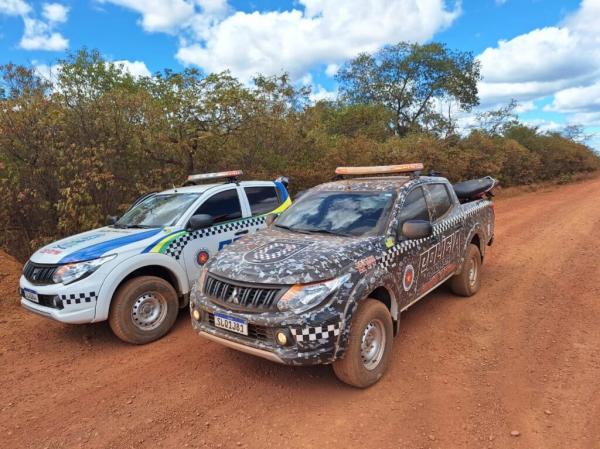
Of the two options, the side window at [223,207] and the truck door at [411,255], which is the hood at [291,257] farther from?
the side window at [223,207]

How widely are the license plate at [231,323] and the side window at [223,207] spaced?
2.26 metres

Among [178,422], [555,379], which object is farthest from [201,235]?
[555,379]

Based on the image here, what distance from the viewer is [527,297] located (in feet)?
19.1

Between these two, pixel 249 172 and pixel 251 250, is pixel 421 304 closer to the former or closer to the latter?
pixel 251 250

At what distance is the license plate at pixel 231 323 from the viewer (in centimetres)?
344

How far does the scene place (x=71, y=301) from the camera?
14.3ft

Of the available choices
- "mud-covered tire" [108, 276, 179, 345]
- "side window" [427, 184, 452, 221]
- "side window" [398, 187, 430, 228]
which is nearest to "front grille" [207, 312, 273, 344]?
"side window" [398, 187, 430, 228]

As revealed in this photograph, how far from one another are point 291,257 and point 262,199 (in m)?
3.05

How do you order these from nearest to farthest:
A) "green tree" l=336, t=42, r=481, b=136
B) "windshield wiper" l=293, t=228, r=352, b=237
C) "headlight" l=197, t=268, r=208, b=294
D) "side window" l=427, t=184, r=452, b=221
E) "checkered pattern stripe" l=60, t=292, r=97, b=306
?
"headlight" l=197, t=268, r=208, b=294
"windshield wiper" l=293, t=228, r=352, b=237
"checkered pattern stripe" l=60, t=292, r=97, b=306
"side window" l=427, t=184, r=452, b=221
"green tree" l=336, t=42, r=481, b=136

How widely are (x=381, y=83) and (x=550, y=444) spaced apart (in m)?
32.0

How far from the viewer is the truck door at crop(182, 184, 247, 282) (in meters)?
5.34

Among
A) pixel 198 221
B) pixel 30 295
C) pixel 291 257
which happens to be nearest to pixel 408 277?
pixel 291 257

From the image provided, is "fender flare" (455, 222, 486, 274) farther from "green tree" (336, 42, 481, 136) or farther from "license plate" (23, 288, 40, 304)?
"green tree" (336, 42, 481, 136)

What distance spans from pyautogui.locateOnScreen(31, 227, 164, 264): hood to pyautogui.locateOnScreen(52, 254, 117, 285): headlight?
0.18ft
